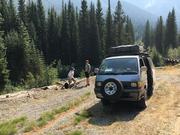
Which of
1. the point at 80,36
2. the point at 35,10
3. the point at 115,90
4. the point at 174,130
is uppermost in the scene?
the point at 35,10

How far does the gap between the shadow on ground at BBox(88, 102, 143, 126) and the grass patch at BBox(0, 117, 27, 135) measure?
8.44 feet

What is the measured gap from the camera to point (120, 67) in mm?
16094

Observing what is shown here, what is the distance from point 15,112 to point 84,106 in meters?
3.07

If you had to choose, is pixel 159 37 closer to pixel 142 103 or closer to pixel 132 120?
pixel 142 103

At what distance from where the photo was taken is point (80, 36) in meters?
97.2

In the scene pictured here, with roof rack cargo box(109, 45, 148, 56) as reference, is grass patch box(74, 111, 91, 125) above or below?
below

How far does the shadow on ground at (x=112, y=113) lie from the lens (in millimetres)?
14344

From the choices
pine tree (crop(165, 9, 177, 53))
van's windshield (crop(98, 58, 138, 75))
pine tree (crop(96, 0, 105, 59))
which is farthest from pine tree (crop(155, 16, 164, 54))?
van's windshield (crop(98, 58, 138, 75))

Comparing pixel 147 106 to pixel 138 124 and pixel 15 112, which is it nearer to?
pixel 138 124

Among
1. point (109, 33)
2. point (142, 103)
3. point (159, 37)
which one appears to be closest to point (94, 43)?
point (109, 33)

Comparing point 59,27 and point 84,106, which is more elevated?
point 59,27

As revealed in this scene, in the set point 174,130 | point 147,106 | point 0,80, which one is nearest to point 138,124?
point 174,130

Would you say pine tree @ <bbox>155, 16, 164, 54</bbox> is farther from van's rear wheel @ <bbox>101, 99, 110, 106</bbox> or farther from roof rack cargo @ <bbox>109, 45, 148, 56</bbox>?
van's rear wheel @ <bbox>101, 99, 110, 106</bbox>

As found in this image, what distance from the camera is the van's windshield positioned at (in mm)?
15777
